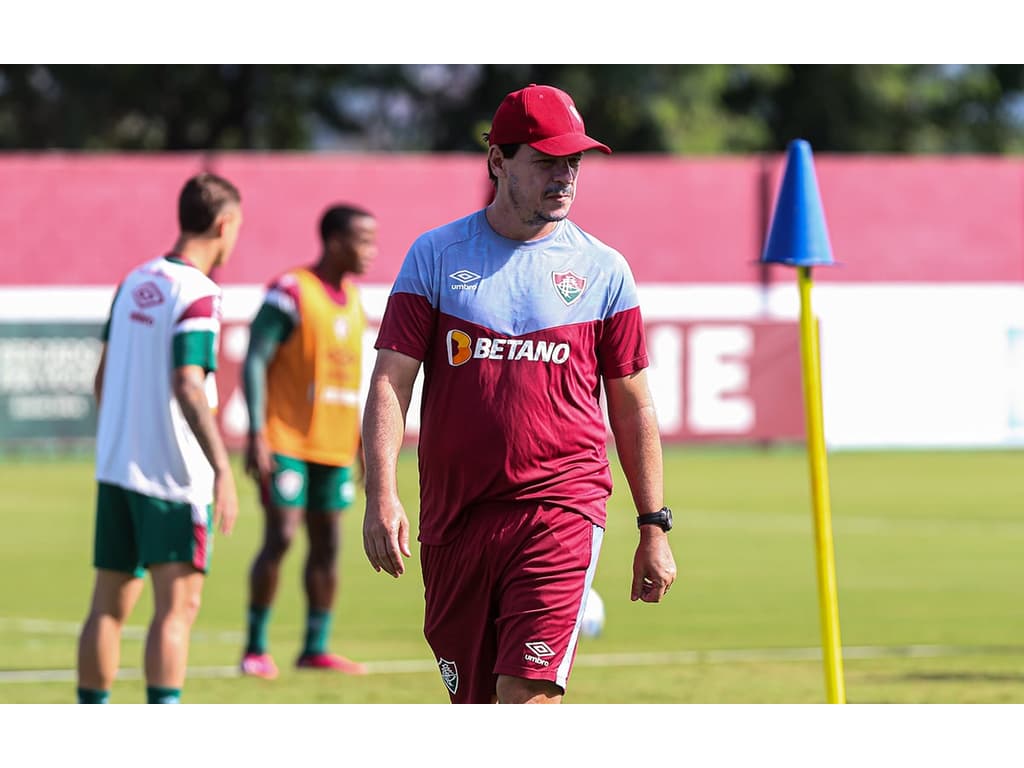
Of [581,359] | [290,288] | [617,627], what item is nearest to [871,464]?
[617,627]

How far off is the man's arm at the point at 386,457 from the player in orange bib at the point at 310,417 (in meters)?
4.70

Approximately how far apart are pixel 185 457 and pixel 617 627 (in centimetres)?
513

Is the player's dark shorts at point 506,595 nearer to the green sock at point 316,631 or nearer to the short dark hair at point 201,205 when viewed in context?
the short dark hair at point 201,205

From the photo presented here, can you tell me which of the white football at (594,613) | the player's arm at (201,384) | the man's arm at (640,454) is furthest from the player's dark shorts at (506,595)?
the white football at (594,613)

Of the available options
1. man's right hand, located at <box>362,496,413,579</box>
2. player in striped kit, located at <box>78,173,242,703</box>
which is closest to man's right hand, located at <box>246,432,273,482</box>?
player in striped kit, located at <box>78,173,242,703</box>

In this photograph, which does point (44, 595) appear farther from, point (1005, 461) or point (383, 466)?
point (1005, 461)

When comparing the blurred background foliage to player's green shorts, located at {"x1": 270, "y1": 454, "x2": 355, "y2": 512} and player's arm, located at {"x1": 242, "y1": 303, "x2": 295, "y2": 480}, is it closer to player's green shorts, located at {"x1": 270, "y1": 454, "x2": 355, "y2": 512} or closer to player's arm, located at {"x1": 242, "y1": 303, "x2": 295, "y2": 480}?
player's arm, located at {"x1": 242, "y1": 303, "x2": 295, "y2": 480}

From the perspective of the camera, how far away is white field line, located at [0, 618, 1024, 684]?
10.8m

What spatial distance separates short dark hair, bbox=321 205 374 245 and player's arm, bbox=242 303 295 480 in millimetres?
525

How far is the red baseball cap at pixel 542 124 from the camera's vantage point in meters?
6.07

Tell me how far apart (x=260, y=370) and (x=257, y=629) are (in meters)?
1.43

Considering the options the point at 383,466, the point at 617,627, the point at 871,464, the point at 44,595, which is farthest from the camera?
the point at 871,464

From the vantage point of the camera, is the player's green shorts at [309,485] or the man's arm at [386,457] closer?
the man's arm at [386,457]

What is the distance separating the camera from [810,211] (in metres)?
8.07
